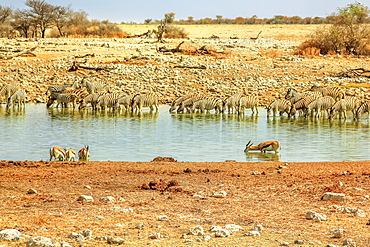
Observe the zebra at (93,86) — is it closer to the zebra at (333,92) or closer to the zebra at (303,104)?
the zebra at (303,104)

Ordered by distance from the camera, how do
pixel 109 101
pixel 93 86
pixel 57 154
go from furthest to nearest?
pixel 93 86 < pixel 109 101 < pixel 57 154

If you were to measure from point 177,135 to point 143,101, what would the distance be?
23.5 feet

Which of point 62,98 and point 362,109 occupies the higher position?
point 62,98

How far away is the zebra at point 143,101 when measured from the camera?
79.2ft

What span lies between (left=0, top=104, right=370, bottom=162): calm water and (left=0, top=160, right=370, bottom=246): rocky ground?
2.31m

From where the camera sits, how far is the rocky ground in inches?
235

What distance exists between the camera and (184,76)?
93.7ft

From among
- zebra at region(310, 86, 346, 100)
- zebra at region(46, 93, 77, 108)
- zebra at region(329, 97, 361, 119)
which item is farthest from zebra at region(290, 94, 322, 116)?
zebra at region(46, 93, 77, 108)

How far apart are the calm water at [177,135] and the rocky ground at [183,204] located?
7.58 ft

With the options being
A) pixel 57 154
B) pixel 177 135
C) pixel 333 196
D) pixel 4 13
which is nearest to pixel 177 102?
pixel 177 135

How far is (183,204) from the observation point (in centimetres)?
774

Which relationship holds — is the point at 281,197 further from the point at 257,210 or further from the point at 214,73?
the point at 214,73

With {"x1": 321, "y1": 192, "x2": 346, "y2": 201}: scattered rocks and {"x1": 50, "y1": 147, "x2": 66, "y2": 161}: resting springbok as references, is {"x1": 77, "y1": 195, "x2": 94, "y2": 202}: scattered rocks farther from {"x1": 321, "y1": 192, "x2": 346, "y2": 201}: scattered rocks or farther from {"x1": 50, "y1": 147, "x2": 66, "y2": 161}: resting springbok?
{"x1": 50, "y1": 147, "x2": 66, "y2": 161}: resting springbok

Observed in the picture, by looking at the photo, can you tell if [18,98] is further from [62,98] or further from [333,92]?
[333,92]
